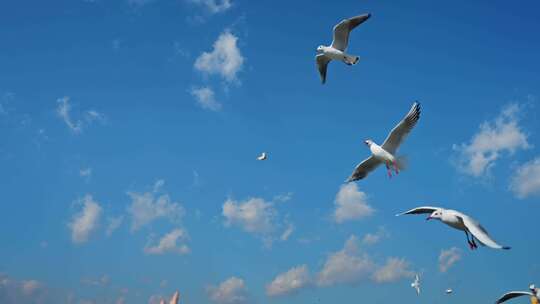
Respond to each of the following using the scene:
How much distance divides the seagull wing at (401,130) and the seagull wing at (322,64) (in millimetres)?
7813

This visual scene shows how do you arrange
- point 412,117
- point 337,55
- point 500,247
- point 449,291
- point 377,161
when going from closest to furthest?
point 500,247, point 412,117, point 377,161, point 337,55, point 449,291

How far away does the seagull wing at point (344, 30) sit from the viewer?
27.4 metres

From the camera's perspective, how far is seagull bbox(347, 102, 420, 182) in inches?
922

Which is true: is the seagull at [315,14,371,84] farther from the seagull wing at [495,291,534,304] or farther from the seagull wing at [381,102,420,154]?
the seagull wing at [495,291,534,304]

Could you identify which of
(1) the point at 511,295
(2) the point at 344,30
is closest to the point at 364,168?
(2) the point at 344,30

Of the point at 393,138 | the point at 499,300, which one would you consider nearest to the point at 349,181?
the point at 393,138

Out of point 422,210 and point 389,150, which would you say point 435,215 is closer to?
point 422,210

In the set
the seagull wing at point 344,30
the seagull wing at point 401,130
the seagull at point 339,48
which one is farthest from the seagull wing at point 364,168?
the seagull wing at point 344,30

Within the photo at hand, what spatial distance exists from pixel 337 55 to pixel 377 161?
6768 millimetres

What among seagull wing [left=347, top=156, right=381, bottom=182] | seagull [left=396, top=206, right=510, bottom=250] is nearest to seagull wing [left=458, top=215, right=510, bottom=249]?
seagull [left=396, top=206, right=510, bottom=250]

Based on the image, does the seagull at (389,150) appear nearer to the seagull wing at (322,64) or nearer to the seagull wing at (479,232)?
the seagull wing at (322,64)

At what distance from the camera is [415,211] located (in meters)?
17.5

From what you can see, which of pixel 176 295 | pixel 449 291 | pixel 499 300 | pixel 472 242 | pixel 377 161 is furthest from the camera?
pixel 449 291

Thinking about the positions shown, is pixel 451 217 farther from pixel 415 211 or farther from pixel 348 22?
pixel 348 22
